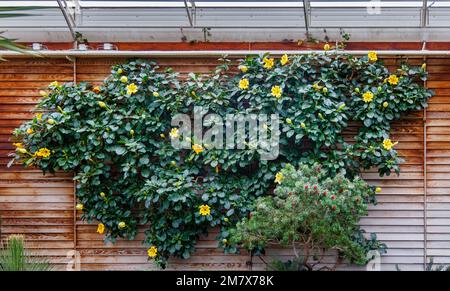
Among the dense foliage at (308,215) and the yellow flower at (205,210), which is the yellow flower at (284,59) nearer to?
the dense foliage at (308,215)

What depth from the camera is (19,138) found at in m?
6.65

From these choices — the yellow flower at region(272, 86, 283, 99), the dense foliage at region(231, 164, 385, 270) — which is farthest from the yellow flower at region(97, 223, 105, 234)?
the yellow flower at region(272, 86, 283, 99)

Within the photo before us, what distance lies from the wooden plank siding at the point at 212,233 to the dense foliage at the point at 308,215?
662mm

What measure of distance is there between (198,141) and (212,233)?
3.75ft

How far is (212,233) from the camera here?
6570mm

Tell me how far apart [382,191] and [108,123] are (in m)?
3.37

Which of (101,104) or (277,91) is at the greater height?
(277,91)

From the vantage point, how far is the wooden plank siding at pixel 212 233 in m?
6.46

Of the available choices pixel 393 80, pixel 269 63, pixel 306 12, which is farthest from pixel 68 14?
pixel 393 80

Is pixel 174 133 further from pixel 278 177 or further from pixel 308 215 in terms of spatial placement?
pixel 308 215

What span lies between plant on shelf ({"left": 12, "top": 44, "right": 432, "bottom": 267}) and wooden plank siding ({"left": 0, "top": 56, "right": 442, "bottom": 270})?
0.21 meters

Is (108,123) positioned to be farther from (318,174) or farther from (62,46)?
(318,174)

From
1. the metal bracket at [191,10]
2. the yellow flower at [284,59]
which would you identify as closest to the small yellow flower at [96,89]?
the metal bracket at [191,10]

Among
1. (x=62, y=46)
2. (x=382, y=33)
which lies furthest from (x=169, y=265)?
(x=382, y=33)
